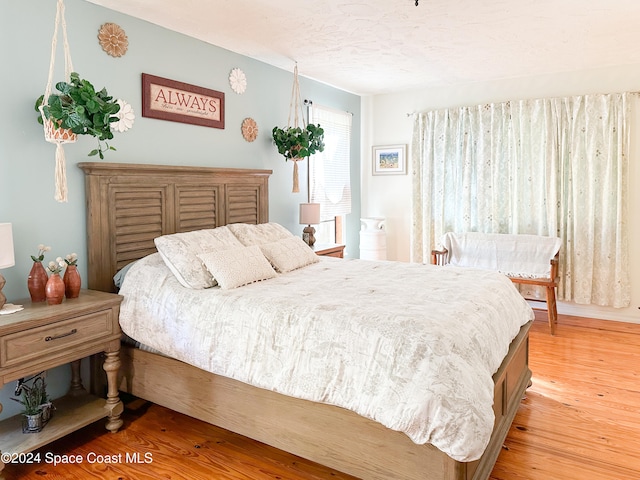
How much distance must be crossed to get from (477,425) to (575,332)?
3.16 metres

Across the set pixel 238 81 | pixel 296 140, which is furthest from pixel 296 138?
pixel 238 81

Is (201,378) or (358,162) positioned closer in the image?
Answer: (201,378)

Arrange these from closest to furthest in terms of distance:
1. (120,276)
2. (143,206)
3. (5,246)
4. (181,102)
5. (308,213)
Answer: (5,246), (120,276), (143,206), (181,102), (308,213)

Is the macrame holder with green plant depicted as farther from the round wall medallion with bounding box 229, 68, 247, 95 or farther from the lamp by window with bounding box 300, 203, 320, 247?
the round wall medallion with bounding box 229, 68, 247, 95

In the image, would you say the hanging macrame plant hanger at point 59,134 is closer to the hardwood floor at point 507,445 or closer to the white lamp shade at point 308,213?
the hardwood floor at point 507,445

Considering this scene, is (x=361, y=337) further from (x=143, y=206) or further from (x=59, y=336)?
(x=143, y=206)

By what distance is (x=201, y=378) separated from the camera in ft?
8.38

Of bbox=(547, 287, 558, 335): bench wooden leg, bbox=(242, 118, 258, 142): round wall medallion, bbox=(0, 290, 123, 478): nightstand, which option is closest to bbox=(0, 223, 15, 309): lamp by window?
bbox=(0, 290, 123, 478): nightstand

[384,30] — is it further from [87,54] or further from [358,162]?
[358,162]

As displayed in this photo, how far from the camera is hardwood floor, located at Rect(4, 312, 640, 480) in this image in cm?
230

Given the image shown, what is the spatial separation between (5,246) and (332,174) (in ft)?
12.0

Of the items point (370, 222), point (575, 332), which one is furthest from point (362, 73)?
point (575, 332)

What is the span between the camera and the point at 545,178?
4.92m

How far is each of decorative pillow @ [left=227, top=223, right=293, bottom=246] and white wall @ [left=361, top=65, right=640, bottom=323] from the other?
8.04ft
